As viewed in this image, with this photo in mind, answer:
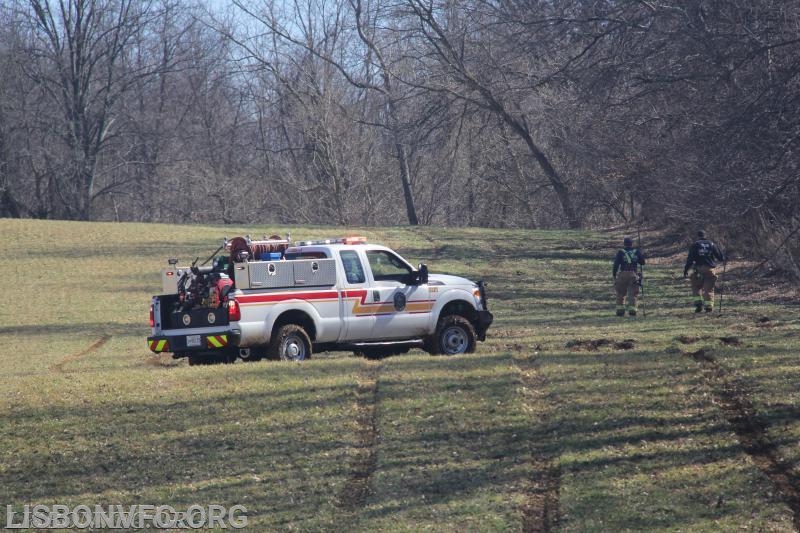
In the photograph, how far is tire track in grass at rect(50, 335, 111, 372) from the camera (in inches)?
728

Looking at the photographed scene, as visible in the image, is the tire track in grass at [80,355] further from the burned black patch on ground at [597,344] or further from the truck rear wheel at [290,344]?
the burned black patch on ground at [597,344]

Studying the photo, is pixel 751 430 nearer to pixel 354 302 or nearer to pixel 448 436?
pixel 448 436

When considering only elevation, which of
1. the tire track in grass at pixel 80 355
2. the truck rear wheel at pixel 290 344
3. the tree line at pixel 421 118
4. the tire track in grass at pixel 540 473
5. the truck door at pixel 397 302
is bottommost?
the tire track in grass at pixel 540 473

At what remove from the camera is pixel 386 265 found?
54.6 ft

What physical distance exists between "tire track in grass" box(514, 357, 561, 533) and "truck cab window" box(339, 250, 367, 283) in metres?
3.55

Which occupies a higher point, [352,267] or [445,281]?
[352,267]

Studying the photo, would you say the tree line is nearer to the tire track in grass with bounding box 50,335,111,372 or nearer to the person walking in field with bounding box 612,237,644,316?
the person walking in field with bounding box 612,237,644,316

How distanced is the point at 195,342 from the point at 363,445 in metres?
4.72

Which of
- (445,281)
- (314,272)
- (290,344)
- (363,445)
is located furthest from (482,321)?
(363,445)

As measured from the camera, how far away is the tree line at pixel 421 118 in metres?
18.8

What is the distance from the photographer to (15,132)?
219ft

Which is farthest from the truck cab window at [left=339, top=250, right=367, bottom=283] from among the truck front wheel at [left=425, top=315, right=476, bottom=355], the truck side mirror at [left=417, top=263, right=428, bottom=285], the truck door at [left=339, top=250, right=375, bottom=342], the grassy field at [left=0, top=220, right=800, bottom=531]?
the truck front wheel at [left=425, top=315, right=476, bottom=355]

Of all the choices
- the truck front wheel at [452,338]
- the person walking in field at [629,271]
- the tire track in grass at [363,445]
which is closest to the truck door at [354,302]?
the truck front wheel at [452,338]

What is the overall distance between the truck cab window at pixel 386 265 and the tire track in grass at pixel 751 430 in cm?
472
